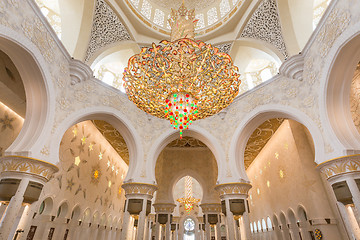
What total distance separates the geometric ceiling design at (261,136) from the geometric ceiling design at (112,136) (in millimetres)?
5990

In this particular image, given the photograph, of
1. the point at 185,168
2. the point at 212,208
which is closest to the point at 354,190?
the point at 212,208

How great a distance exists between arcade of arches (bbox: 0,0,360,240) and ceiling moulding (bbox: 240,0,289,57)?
0.04 metres

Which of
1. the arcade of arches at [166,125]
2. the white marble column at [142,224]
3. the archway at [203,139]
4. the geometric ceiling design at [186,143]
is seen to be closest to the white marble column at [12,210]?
the arcade of arches at [166,125]

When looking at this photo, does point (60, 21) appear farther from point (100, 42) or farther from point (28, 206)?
point (28, 206)

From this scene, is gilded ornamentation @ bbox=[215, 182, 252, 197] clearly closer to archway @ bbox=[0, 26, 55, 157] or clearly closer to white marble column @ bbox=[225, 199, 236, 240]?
white marble column @ bbox=[225, 199, 236, 240]

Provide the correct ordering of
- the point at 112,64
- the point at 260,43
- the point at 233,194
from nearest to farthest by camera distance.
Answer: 1. the point at 233,194
2. the point at 260,43
3. the point at 112,64

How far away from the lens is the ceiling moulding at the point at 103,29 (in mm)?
6492

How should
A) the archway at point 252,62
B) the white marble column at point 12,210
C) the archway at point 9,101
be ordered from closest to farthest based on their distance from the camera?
the white marble column at point 12,210 < the archway at point 9,101 < the archway at point 252,62

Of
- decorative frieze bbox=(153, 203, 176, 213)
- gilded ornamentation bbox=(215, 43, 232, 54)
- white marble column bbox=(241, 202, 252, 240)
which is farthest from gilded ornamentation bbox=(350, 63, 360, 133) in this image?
decorative frieze bbox=(153, 203, 176, 213)

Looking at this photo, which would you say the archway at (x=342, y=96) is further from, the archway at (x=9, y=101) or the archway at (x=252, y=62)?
the archway at (x=9, y=101)

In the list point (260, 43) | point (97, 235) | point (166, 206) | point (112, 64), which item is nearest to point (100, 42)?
point (112, 64)

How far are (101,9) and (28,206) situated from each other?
19.9ft

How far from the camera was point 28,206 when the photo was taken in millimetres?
4129

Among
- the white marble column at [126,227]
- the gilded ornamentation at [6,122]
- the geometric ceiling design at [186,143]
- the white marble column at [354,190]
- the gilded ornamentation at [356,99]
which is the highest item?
the geometric ceiling design at [186,143]
